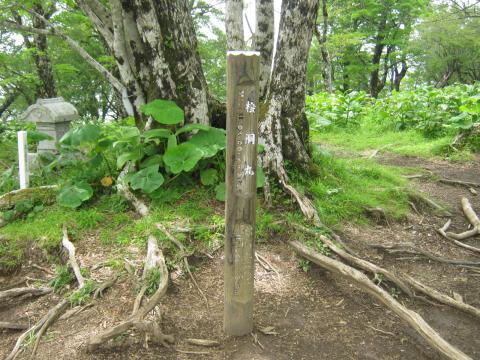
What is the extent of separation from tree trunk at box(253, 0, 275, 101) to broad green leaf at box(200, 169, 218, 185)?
1.71 meters

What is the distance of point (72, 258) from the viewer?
350 centimetres

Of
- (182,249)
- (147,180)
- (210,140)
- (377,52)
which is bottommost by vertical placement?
(182,249)

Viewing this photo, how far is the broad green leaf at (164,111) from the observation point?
4.06 meters

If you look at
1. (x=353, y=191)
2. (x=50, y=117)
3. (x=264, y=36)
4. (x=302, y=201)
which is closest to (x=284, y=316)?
(x=302, y=201)

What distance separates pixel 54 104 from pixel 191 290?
4.12 metres

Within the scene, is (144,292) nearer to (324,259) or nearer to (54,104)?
(324,259)

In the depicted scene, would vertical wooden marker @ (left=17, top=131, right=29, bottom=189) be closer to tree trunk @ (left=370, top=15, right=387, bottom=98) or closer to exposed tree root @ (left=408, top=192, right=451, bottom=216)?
exposed tree root @ (left=408, top=192, right=451, bottom=216)

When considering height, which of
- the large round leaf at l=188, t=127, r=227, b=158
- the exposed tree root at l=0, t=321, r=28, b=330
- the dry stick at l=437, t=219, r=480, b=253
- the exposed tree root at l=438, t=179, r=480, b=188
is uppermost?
the large round leaf at l=188, t=127, r=227, b=158

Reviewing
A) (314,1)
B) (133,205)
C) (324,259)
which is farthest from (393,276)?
(314,1)

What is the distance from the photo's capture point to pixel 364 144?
29.1 ft

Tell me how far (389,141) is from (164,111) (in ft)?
21.6

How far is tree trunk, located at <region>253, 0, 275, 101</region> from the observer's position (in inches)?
222

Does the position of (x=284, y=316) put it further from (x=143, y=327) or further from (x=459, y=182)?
(x=459, y=182)

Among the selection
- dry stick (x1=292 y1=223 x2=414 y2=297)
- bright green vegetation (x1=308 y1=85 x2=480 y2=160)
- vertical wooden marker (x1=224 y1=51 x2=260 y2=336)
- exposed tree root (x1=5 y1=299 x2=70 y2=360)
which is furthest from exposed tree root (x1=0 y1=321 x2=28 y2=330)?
bright green vegetation (x1=308 y1=85 x2=480 y2=160)
